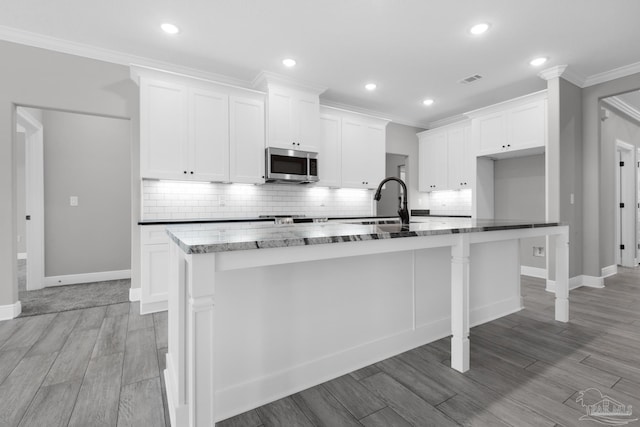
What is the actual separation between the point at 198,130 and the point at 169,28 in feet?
3.45

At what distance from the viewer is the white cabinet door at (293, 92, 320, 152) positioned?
168 inches

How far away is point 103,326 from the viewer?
274 cm

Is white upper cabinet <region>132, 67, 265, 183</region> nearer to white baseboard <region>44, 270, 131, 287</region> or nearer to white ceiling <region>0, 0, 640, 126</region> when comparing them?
white ceiling <region>0, 0, 640, 126</region>

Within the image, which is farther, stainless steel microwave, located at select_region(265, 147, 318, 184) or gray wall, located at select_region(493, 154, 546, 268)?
gray wall, located at select_region(493, 154, 546, 268)

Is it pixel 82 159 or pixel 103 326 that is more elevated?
pixel 82 159

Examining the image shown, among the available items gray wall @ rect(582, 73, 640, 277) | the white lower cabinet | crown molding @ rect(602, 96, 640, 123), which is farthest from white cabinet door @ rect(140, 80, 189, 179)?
crown molding @ rect(602, 96, 640, 123)

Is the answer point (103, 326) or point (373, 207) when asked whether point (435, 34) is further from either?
point (103, 326)

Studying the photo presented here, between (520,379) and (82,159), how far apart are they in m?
5.55

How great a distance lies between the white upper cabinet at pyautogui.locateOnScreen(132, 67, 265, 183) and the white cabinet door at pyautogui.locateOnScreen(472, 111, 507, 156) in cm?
330

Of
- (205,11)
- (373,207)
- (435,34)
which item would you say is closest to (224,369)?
(205,11)

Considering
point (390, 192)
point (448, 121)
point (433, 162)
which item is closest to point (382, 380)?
point (433, 162)

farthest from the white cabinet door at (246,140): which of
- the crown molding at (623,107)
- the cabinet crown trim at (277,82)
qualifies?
the crown molding at (623,107)

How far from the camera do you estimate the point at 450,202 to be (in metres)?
5.96
